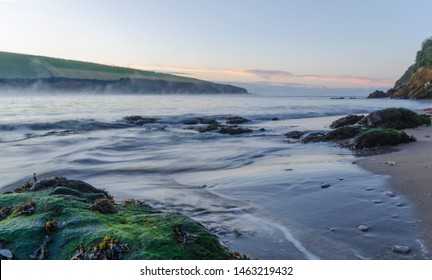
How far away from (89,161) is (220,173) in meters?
4.89

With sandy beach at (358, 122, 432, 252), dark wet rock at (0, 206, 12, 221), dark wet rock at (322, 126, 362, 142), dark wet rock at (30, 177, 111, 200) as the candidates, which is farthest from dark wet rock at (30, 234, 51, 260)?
dark wet rock at (322, 126, 362, 142)

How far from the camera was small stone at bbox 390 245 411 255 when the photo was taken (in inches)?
165

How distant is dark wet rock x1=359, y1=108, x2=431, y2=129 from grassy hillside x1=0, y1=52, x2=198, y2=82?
10821cm

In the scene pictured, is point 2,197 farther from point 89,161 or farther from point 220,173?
point 89,161

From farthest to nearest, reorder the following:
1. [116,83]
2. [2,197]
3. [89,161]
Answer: [116,83] → [89,161] → [2,197]

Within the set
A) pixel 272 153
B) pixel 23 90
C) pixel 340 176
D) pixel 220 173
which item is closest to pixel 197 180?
pixel 220 173

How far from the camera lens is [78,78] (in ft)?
383

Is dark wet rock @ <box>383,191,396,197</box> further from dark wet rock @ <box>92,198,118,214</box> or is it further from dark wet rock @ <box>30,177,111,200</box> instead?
dark wet rock @ <box>30,177,111,200</box>

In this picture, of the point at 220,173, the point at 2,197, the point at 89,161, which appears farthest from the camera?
the point at 89,161

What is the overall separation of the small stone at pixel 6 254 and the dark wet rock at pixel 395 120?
15378 mm

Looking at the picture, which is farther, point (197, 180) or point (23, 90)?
point (23, 90)

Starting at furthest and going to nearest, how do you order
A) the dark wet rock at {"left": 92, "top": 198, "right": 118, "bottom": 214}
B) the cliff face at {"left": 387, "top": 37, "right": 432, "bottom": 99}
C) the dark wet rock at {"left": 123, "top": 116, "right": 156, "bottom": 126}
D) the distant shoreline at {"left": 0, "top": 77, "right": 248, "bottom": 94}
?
the distant shoreline at {"left": 0, "top": 77, "right": 248, "bottom": 94}
the cliff face at {"left": 387, "top": 37, "right": 432, "bottom": 99}
the dark wet rock at {"left": 123, "top": 116, "right": 156, "bottom": 126}
the dark wet rock at {"left": 92, "top": 198, "right": 118, "bottom": 214}

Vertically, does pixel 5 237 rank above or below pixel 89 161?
above

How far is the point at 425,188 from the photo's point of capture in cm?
630
